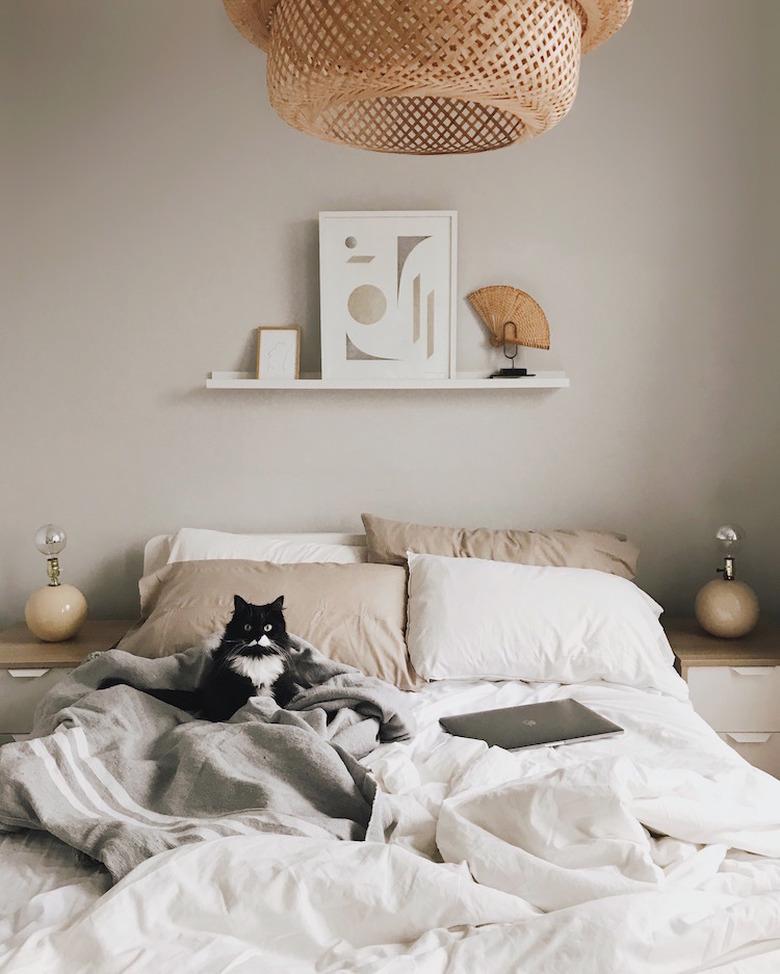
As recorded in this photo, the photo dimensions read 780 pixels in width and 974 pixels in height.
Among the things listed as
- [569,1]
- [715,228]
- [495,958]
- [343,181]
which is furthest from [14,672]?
[715,228]

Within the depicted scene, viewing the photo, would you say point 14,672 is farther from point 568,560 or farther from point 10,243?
point 568,560

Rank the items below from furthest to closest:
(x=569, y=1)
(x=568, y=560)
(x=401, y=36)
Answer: (x=568, y=560), (x=569, y=1), (x=401, y=36)

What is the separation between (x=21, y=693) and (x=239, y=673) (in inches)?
43.6

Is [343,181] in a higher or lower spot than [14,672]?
higher

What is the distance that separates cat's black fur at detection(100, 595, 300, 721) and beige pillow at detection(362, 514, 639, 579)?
28.8 inches

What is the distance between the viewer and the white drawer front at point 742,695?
2.84 m

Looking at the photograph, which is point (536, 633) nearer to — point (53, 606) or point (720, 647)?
point (720, 647)

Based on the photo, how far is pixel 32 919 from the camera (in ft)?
4.55

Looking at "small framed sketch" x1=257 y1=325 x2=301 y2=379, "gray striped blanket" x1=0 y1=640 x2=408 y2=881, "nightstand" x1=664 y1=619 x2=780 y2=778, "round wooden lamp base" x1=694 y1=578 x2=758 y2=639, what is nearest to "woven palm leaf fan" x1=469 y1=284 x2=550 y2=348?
"small framed sketch" x1=257 y1=325 x2=301 y2=379

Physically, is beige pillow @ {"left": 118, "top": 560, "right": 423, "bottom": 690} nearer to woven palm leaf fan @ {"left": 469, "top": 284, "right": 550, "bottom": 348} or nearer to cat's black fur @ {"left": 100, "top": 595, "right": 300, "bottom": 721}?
cat's black fur @ {"left": 100, "top": 595, "right": 300, "bottom": 721}

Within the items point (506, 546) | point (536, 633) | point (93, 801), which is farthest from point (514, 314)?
point (93, 801)

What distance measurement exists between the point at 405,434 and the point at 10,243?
4.89ft

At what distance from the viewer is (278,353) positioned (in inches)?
124

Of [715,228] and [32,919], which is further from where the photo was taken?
[715,228]
